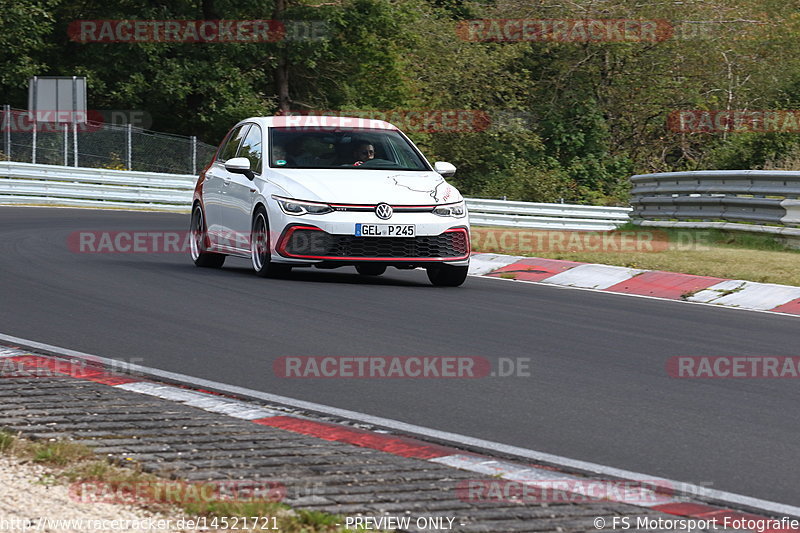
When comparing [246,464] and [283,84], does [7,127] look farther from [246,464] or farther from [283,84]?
[246,464]

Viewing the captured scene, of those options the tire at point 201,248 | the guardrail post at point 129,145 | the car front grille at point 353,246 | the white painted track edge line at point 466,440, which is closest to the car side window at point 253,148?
the tire at point 201,248

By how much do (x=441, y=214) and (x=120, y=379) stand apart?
558 centimetres

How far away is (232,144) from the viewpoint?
1423cm

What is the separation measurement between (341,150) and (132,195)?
59.7ft

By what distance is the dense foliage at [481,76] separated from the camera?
38.7 m

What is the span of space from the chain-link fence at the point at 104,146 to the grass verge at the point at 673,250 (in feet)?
48.9

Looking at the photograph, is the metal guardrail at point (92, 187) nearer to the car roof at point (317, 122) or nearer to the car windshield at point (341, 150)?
the car roof at point (317, 122)

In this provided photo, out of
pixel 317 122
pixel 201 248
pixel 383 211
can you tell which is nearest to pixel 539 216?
pixel 201 248

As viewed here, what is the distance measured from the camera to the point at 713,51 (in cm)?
3991

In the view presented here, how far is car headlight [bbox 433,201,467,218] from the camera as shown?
12156 mm

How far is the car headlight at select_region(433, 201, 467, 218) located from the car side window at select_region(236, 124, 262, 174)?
76.5 inches

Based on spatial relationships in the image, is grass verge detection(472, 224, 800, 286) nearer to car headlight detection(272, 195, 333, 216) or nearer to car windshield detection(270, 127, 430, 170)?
car windshield detection(270, 127, 430, 170)

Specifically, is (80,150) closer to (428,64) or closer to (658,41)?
(428,64)

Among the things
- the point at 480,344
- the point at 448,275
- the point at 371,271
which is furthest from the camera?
the point at 371,271
